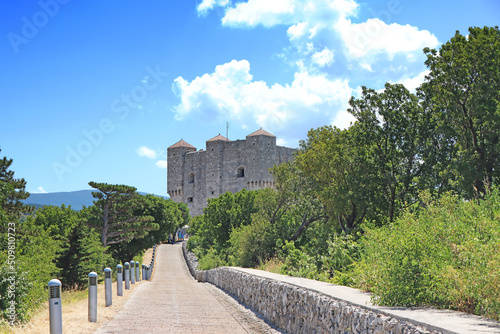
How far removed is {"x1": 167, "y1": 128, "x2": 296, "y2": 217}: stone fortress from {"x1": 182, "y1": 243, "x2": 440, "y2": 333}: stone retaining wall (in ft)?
220

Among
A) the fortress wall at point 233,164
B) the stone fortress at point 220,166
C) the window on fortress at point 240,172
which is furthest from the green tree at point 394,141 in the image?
the window on fortress at point 240,172

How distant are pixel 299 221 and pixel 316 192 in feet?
19.8

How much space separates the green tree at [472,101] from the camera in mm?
13250

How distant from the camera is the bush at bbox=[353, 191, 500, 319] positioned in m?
4.83

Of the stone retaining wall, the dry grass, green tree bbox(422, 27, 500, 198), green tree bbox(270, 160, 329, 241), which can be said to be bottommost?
the dry grass

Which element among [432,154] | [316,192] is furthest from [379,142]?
[316,192]

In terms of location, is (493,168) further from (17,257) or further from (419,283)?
(17,257)

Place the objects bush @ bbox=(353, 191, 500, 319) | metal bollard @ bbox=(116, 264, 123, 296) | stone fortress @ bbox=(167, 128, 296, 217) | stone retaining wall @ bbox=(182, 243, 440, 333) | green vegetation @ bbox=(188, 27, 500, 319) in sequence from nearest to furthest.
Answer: stone retaining wall @ bbox=(182, 243, 440, 333) → bush @ bbox=(353, 191, 500, 319) → green vegetation @ bbox=(188, 27, 500, 319) → metal bollard @ bbox=(116, 264, 123, 296) → stone fortress @ bbox=(167, 128, 296, 217)

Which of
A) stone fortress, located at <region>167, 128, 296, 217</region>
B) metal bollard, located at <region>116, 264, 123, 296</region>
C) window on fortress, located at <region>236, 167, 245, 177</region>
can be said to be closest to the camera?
metal bollard, located at <region>116, 264, 123, 296</region>

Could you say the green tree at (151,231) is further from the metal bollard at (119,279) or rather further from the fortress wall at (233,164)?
the fortress wall at (233,164)

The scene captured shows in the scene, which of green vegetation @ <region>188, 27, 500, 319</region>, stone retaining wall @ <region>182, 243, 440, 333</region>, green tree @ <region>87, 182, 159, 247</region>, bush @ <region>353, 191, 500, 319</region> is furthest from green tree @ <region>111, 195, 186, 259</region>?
bush @ <region>353, 191, 500, 319</region>

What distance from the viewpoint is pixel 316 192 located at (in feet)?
66.0

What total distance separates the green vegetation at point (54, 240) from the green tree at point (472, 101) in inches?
425

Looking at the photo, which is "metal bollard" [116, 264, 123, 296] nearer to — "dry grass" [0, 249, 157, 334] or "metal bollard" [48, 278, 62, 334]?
"dry grass" [0, 249, 157, 334]
